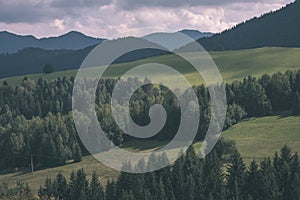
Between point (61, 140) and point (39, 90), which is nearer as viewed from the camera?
point (61, 140)

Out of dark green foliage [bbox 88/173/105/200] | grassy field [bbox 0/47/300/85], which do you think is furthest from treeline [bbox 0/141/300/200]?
grassy field [bbox 0/47/300/85]

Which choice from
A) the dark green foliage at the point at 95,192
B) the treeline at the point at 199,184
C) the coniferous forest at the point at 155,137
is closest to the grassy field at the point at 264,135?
the coniferous forest at the point at 155,137

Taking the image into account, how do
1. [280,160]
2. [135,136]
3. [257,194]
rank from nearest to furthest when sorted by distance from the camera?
[257,194], [280,160], [135,136]

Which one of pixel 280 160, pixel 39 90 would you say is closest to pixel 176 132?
pixel 280 160

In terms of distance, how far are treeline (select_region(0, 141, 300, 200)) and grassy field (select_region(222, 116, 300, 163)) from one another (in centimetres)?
2055

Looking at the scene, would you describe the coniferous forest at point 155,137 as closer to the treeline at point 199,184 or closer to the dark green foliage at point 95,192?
the dark green foliage at point 95,192

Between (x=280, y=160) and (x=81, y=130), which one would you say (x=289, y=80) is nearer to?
(x=81, y=130)

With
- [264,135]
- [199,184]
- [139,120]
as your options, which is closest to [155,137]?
[139,120]

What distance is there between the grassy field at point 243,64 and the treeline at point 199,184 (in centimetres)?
8397

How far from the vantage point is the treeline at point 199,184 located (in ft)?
188

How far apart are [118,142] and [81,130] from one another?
8.75 metres

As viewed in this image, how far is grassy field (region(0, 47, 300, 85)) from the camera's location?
6004 inches

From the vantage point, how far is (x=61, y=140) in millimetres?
109750

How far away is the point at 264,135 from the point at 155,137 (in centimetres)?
2568
